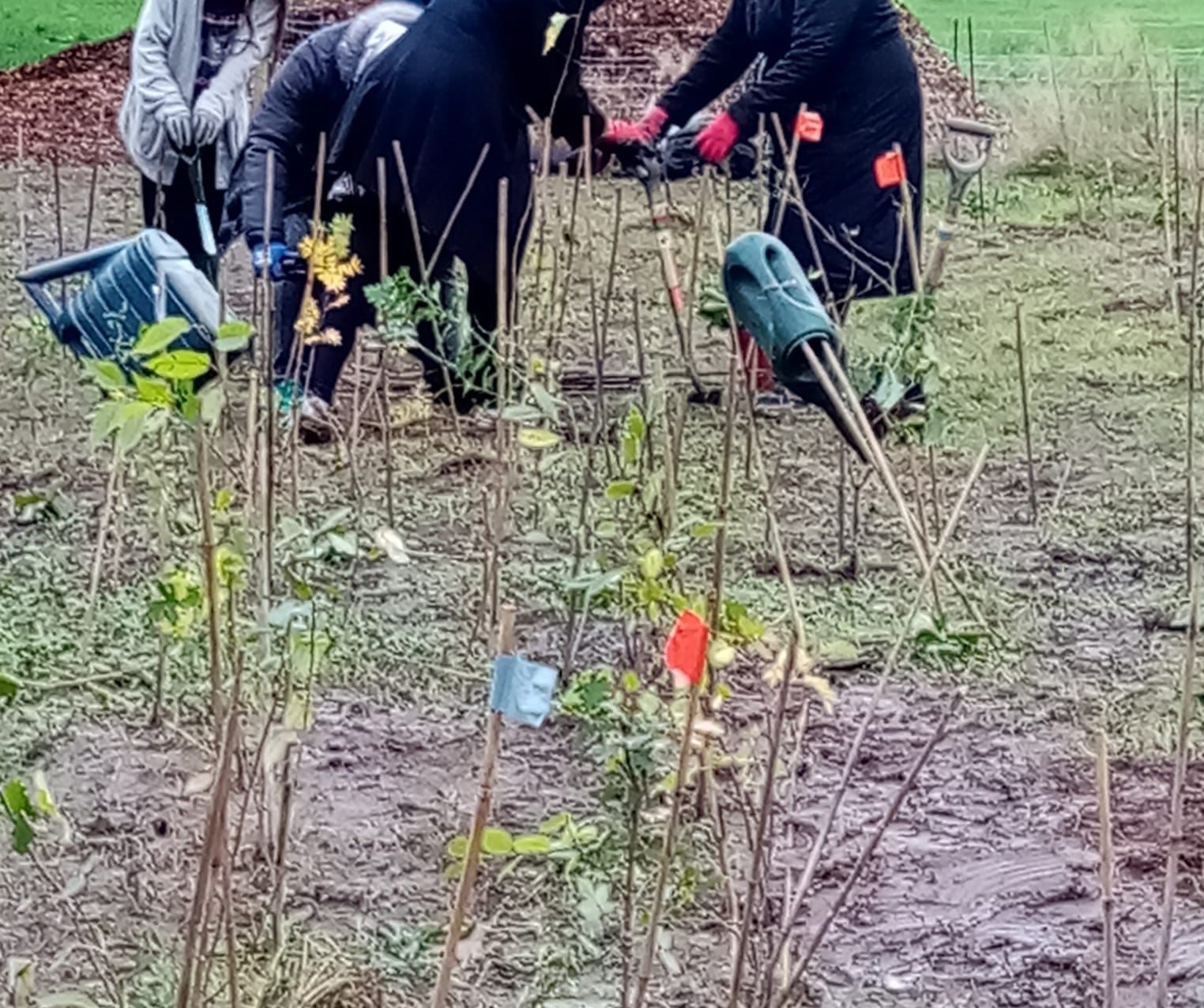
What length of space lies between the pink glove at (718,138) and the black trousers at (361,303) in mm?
613

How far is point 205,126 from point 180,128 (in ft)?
0.19

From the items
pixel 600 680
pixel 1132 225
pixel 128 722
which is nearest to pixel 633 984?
pixel 600 680

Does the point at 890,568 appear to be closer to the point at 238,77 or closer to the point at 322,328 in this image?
the point at 322,328

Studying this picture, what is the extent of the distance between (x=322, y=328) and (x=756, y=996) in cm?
287

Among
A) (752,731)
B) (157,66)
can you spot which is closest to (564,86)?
(157,66)

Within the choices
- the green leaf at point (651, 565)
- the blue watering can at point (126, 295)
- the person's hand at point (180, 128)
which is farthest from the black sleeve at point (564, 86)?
the green leaf at point (651, 565)

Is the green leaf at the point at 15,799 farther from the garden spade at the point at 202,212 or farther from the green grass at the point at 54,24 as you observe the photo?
the green grass at the point at 54,24

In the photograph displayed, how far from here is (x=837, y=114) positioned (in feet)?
16.4

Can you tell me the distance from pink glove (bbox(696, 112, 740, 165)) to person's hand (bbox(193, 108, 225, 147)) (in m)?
1.14

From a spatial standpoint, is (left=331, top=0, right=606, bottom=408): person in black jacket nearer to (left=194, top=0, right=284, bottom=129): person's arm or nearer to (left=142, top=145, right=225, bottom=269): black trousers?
(left=194, top=0, right=284, bottom=129): person's arm

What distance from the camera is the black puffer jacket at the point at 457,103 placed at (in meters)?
4.63

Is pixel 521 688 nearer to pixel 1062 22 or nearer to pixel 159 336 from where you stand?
pixel 159 336

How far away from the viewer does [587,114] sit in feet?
15.9

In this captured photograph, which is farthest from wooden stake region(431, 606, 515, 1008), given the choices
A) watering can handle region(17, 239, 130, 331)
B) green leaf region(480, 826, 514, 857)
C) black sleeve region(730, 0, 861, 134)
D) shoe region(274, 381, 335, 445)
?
black sleeve region(730, 0, 861, 134)
